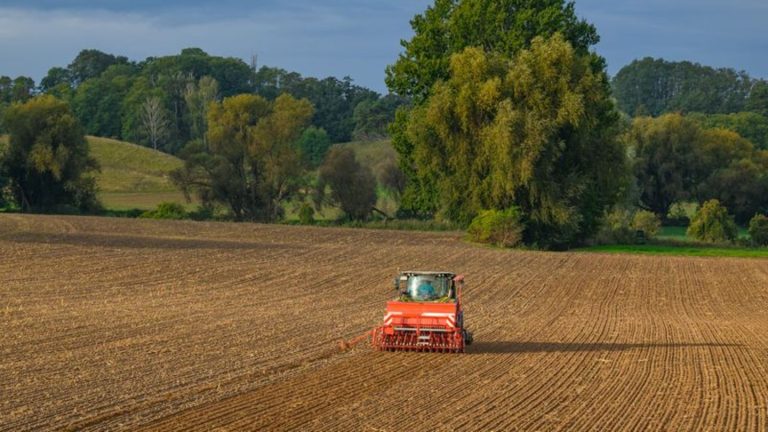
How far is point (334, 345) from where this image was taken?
2281 centimetres

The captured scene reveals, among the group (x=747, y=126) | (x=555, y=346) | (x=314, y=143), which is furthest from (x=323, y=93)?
(x=555, y=346)

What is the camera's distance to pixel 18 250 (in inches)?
1633

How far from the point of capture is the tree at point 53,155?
81.5 m

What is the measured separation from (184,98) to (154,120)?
42.0 feet

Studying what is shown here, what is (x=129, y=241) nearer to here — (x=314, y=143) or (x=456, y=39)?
(x=456, y=39)

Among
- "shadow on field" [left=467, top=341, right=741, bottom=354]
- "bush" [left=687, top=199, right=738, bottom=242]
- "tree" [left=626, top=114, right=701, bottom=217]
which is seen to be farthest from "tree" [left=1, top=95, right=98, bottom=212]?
"shadow on field" [left=467, top=341, right=741, bottom=354]

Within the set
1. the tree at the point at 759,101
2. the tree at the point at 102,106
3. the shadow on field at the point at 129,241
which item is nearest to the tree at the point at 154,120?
the tree at the point at 102,106

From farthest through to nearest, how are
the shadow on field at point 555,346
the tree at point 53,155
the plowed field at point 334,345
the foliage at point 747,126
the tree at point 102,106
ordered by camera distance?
the tree at point 102,106
the foliage at point 747,126
the tree at point 53,155
the shadow on field at point 555,346
the plowed field at point 334,345

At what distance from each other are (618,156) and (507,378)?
4386cm

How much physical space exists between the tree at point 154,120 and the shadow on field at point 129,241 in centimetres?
8136

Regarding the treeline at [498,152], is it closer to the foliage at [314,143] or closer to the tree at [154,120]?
the foliage at [314,143]

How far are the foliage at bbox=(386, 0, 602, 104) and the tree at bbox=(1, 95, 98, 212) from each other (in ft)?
93.3

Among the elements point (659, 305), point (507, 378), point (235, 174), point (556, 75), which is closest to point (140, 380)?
point (507, 378)

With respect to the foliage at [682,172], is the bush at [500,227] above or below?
below
